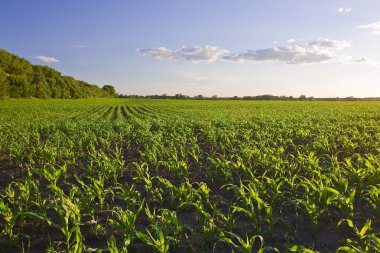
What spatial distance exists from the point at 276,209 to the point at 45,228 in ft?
12.0

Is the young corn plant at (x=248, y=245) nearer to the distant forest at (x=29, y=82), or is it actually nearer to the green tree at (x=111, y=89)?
the distant forest at (x=29, y=82)

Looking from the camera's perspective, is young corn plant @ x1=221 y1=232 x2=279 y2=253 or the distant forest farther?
the distant forest

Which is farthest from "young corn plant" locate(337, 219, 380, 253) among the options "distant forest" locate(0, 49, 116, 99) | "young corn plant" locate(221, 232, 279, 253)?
"distant forest" locate(0, 49, 116, 99)

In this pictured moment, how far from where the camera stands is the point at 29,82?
54.2 meters

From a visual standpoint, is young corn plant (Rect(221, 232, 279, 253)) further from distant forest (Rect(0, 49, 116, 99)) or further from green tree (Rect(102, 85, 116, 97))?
green tree (Rect(102, 85, 116, 97))

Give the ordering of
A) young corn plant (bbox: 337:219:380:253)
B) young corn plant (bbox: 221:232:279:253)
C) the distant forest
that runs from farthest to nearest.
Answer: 1. the distant forest
2. young corn plant (bbox: 221:232:279:253)
3. young corn plant (bbox: 337:219:380:253)

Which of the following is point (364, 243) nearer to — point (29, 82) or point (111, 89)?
point (29, 82)

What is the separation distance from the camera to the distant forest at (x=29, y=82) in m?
48.8

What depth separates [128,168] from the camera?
318 inches

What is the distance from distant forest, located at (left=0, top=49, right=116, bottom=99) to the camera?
1920 inches

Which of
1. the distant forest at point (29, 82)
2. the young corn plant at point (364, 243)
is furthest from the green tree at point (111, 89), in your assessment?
the young corn plant at point (364, 243)

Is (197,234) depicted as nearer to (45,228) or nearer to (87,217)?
(87,217)

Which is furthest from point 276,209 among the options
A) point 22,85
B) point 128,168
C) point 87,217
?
point 22,85

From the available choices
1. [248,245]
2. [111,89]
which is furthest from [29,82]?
[111,89]
